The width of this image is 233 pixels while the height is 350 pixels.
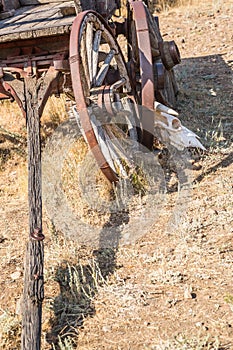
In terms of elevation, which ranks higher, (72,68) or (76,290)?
(72,68)

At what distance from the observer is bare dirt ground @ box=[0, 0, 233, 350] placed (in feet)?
8.69

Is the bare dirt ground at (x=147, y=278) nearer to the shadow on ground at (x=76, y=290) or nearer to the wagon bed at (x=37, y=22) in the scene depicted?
the shadow on ground at (x=76, y=290)

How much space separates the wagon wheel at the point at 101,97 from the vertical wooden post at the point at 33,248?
0.32 m

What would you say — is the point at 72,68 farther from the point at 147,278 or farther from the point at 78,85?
the point at 147,278

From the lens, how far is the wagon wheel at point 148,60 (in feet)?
13.0

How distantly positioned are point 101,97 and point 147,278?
1360mm

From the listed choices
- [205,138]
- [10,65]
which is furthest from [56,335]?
[205,138]

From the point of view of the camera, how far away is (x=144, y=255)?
10.8 feet

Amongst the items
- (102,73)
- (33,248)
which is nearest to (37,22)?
(102,73)

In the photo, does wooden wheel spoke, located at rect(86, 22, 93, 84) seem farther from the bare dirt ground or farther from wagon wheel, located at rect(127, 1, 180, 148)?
the bare dirt ground

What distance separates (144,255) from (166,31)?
5.62m

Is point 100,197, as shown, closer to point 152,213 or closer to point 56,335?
point 152,213

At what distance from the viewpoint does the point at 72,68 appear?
3.52 metres

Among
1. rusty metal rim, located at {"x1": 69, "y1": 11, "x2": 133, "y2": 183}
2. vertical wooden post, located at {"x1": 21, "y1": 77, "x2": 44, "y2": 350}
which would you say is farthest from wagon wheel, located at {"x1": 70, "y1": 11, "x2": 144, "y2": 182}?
vertical wooden post, located at {"x1": 21, "y1": 77, "x2": 44, "y2": 350}
